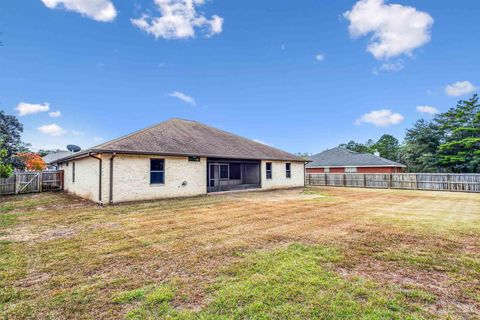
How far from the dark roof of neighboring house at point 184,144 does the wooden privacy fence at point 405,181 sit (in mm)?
4552

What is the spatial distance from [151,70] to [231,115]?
1238 centimetres

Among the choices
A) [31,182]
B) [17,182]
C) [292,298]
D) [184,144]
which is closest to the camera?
[292,298]

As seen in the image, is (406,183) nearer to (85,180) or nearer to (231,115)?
(231,115)

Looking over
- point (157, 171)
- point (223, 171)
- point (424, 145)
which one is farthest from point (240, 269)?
point (424, 145)

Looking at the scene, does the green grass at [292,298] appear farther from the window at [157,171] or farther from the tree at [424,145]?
the tree at [424,145]

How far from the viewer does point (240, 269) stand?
11.8ft

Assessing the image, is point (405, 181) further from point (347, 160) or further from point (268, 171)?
point (268, 171)

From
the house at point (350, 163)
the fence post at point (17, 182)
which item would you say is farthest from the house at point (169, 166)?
the house at point (350, 163)

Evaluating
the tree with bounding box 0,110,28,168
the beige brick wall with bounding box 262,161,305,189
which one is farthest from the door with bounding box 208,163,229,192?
the tree with bounding box 0,110,28,168

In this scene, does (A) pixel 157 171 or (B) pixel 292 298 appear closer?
(B) pixel 292 298

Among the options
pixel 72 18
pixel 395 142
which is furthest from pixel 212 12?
pixel 395 142

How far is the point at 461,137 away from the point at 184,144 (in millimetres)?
29834

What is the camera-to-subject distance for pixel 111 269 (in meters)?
3.70

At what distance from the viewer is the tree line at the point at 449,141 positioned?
929 inches
